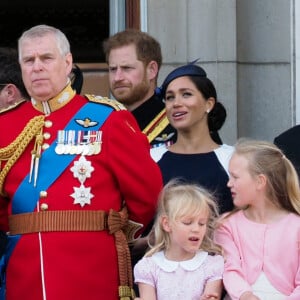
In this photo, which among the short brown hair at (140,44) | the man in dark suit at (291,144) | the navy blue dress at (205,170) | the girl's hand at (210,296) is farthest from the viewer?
the short brown hair at (140,44)

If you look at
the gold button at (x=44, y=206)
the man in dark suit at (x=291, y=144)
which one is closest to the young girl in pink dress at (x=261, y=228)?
the man in dark suit at (x=291, y=144)

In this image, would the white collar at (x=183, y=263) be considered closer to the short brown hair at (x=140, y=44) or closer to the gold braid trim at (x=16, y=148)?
the gold braid trim at (x=16, y=148)

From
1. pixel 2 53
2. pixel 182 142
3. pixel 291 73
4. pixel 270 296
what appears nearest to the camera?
pixel 270 296

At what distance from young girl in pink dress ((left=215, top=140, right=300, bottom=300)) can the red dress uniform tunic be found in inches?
13.1

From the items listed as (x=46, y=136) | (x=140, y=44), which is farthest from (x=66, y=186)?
(x=140, y=44)

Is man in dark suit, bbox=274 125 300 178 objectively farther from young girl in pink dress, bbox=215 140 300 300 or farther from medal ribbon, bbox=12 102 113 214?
medal ribbon, bbox=12 102 113 214

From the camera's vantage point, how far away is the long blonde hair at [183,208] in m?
5.07

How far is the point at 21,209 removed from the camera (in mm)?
5141

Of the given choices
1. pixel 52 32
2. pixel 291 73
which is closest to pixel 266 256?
pixel 52 32

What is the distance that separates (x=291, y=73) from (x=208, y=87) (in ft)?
5.36

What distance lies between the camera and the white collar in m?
5.05

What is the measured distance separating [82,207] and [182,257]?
434 mm

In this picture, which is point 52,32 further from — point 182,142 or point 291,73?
point 291,73

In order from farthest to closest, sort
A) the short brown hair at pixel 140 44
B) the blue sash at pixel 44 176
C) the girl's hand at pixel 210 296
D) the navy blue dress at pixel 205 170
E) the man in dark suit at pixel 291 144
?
the short brown hair at pixel 140 44, the man in dark suit at pixel 291 144, the navy blue dress at pixel 205 170, the blue sash at pixel 44 176, the girl's hand at pixel 210 296
